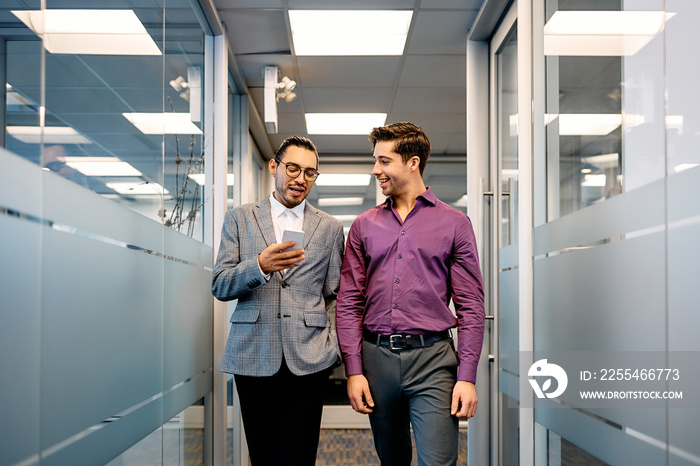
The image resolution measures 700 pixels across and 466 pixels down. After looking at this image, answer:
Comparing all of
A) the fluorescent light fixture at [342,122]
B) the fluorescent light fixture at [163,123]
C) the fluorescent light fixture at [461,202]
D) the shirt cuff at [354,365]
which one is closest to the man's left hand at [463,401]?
the shirt cuff at [354,365]

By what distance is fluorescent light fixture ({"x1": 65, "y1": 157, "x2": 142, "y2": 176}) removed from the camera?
1.65 metres

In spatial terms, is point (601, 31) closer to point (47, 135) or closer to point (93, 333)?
point (47, 135)

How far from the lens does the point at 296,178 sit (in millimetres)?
2379

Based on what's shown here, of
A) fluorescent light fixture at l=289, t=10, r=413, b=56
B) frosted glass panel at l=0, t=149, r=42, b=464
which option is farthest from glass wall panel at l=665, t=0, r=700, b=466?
fluorescent light fixture at l=289, t=10, r=413, b=56

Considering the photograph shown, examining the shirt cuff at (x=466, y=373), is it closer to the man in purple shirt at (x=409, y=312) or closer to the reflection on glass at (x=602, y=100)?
the man in purple shirt at (x=409, y=312)

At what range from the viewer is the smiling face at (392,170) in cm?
224

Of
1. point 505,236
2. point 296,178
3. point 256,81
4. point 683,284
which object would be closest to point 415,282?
point 296,178

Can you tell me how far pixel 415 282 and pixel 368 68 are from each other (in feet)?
9.26

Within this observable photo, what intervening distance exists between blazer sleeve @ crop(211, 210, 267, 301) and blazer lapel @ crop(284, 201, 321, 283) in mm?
153

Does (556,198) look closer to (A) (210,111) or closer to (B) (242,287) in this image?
(B) (242,287)

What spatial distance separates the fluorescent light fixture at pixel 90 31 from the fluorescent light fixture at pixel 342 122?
3.52m

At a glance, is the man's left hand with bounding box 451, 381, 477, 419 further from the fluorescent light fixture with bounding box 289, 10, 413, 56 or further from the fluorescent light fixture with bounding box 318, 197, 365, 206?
the fluorescent light fixture with bounding box 318, 197, 365, 206

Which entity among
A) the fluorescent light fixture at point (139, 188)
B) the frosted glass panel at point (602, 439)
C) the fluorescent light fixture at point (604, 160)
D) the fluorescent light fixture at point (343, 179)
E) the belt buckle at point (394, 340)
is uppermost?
the fluorescent light fixture at point (343, 179)

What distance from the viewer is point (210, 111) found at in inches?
143
